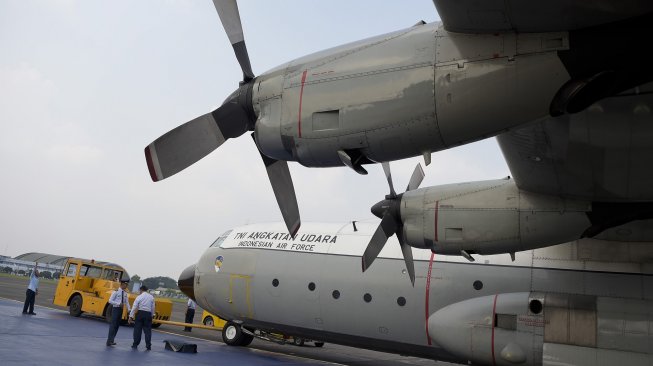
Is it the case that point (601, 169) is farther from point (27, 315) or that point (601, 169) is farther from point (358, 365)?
point (27, 315)

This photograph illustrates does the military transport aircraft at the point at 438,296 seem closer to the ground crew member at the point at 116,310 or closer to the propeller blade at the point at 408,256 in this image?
the propeller blade at the point at 408,256

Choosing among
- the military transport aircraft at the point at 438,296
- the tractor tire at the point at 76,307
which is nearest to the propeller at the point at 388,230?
the military transport aircraft at the point at 438,296

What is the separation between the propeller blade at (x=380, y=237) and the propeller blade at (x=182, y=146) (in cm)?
476

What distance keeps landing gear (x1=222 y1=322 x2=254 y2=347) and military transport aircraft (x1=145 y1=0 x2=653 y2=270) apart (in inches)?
356

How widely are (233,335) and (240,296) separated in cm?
270

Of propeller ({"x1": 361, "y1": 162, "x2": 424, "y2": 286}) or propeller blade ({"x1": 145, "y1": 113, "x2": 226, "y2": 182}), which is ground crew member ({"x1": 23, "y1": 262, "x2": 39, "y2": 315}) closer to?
propeller ({"x1": 361, "y1": 162, "x2": 424, "y2": 286})

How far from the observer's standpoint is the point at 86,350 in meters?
11.7

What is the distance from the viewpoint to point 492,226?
375 inches

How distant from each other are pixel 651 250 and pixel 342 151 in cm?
801

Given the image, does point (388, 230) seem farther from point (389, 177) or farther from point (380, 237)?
point (389, 177)

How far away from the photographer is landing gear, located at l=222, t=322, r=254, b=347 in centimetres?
1641

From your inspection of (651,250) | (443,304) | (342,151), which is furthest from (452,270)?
(342,151)

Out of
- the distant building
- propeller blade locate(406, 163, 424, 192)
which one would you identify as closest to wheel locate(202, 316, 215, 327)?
propeller blade locate(406, 163, 424, 192)

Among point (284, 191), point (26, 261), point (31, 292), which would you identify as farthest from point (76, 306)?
point (26, 261)
